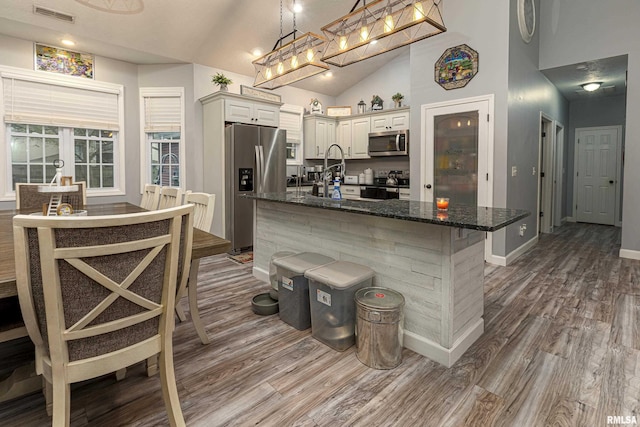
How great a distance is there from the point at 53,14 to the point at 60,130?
1.40 m

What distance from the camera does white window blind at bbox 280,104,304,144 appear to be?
607cm

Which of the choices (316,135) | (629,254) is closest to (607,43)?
(629,254)

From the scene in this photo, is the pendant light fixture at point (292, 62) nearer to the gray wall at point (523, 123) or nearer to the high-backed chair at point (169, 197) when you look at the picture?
the high-backed chair at point (169, 197)

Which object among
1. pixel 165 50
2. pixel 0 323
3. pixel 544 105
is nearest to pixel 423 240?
pixel 0 323

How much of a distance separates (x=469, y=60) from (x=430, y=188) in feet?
5.41

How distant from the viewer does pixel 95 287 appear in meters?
1.13

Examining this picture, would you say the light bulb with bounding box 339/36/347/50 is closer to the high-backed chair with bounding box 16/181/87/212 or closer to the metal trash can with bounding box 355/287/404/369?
the metal trash can with bounding box 355/287/404/369

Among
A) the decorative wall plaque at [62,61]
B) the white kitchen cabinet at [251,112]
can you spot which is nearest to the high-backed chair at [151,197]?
the white kitchen cabinet at [251,112]

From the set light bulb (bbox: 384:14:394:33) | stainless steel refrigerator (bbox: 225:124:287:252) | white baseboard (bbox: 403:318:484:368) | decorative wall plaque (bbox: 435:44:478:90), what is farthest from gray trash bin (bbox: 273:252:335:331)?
decorative wall plaque (bbox: 435:44:478:90)

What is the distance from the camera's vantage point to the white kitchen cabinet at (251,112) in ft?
15.5

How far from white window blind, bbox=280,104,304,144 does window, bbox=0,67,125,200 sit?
8.40 ft

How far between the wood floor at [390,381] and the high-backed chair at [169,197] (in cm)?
92

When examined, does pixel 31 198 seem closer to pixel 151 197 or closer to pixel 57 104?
pixel 151 197

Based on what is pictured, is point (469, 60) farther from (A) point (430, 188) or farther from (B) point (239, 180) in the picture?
(B) point (239, 180)
